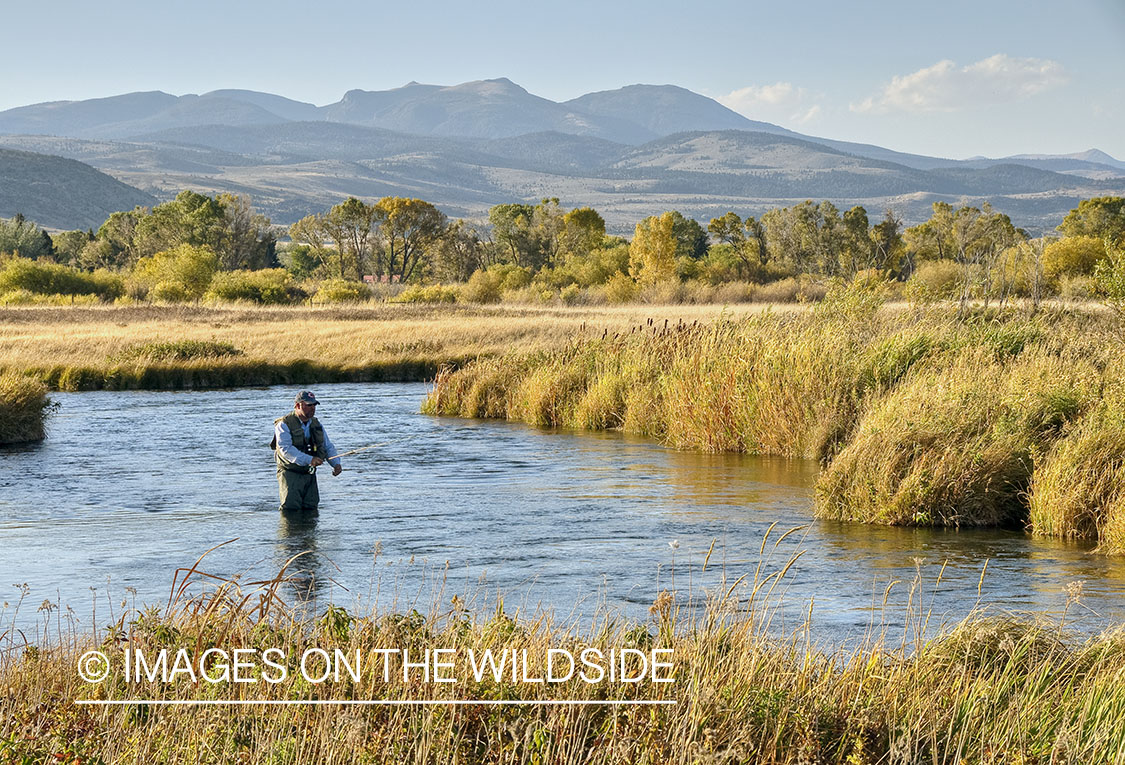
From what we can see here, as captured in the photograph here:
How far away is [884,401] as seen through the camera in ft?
58.9

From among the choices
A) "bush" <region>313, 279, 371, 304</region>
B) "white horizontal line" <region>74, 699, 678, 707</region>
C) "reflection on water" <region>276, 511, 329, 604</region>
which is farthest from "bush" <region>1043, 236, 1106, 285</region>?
"white horizontal line" <region>74, 699, 678, 707</region>

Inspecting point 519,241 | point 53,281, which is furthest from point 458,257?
point 53,281

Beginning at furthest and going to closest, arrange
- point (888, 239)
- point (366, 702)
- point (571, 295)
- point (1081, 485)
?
point (888, 239) → point (571, 295) → point (1081, 485) → point (366, 702)

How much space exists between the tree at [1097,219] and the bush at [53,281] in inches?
2016

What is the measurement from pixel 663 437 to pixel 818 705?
1605 cm

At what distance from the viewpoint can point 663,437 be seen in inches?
888

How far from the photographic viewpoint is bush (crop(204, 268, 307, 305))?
2395 inches

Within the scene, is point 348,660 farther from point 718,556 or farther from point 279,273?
point 279,273

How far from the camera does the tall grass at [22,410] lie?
22.6 m

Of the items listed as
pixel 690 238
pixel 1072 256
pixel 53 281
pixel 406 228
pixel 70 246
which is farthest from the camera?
pixel 70 246

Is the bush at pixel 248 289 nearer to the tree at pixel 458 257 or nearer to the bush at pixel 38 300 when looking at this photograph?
the bush at pixel 38 300

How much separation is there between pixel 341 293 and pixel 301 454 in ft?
169

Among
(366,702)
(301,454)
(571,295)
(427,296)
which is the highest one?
(366,702)

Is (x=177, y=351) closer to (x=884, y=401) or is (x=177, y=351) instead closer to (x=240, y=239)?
A: (x=884, y=401)
